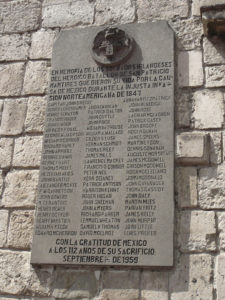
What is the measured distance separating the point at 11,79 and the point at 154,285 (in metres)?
2.16

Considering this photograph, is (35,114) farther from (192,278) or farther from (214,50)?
(192,278)

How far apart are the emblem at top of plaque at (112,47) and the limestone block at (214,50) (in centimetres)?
60

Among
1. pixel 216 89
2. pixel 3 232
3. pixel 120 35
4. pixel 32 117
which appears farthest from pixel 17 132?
pixel 216 89

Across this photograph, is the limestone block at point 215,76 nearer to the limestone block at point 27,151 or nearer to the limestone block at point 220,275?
the limestone block at point 220,275

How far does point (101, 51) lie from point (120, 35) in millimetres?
205

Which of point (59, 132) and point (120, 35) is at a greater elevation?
point (120, 35)

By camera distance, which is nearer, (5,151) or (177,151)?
(177,151)

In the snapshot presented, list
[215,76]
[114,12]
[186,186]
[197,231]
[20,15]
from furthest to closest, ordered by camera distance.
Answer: [20,15]
[114,12]
[215,76]
[186,186]
[197,231]

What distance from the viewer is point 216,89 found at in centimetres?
360

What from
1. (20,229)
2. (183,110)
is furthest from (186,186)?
(20,229)

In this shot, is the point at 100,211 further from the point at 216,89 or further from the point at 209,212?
the point at 216,89

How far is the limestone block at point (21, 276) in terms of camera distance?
3326 millimetres

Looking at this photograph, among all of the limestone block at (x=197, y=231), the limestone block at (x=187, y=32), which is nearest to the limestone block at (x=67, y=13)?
the limestone block at (x=187, y=32)

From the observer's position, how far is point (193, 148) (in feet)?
11.3
